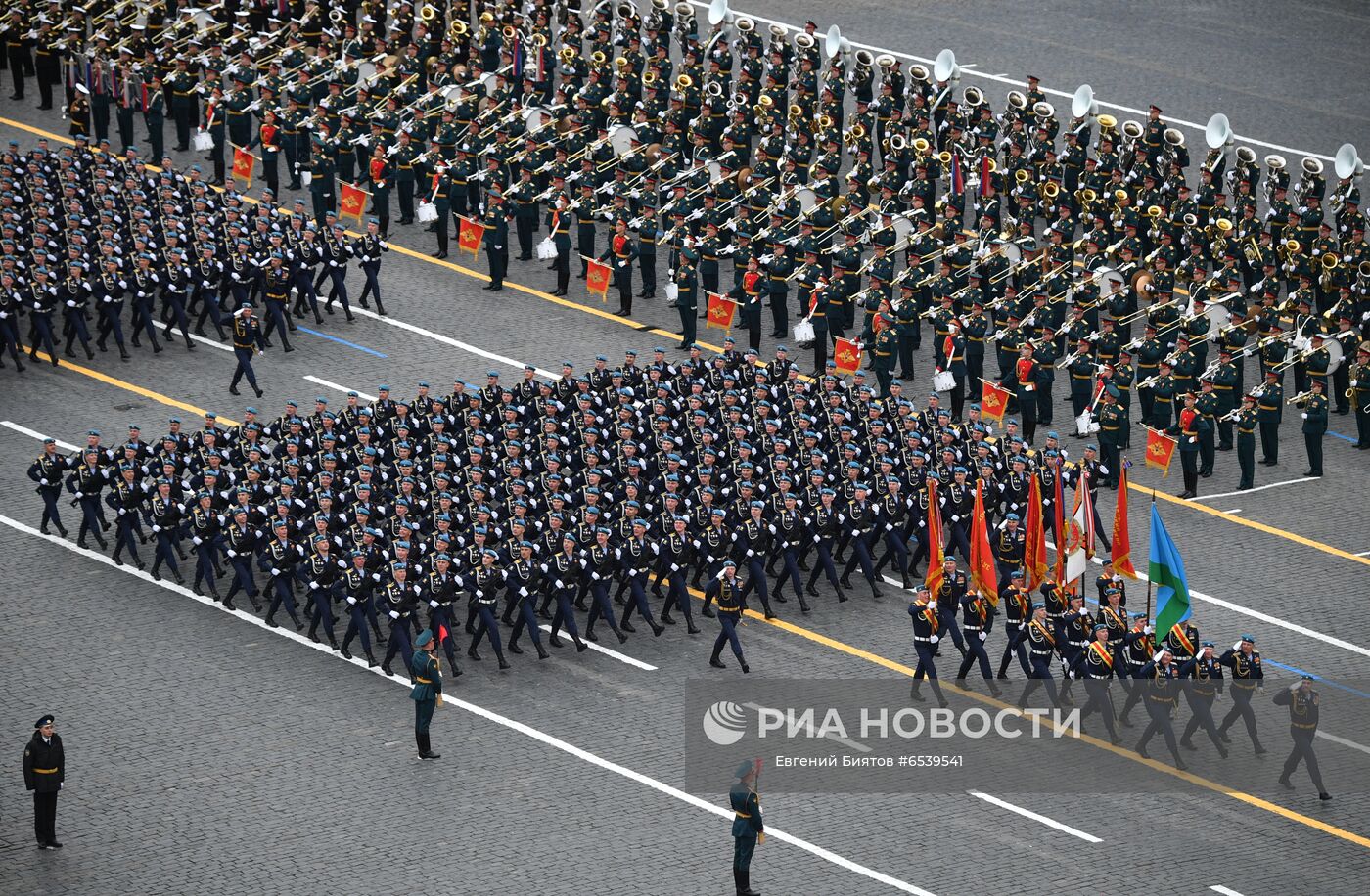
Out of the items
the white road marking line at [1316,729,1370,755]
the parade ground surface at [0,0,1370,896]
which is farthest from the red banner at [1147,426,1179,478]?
the white road marking line at [1316,729,1370,755]

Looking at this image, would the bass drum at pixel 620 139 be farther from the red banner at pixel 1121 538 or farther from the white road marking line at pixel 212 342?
the red banner at pixel 1121 538

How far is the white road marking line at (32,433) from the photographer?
41.7 meters

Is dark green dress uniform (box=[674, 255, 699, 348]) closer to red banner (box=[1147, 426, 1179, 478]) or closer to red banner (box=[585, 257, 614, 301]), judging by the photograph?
red banner (box=[585, 257, 614, 301])

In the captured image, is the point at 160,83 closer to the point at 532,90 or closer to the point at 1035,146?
the point at 532,90

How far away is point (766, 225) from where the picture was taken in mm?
48094

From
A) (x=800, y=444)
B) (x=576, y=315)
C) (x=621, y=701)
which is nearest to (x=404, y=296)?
(x=576, y=315)

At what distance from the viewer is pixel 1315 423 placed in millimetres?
42219

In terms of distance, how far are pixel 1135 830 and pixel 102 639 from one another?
50.3ft

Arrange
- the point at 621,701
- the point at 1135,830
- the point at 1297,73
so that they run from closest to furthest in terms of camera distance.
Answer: the point at 1135,830, the point at 621,701, the point at 1297,73

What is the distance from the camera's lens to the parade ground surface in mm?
30516

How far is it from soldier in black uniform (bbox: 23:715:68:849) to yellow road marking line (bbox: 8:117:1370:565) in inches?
757

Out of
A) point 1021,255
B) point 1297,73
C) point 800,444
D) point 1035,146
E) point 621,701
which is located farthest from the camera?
point 1297,73

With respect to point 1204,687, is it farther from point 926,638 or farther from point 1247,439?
point 1247,439

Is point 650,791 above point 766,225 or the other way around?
the other way around
